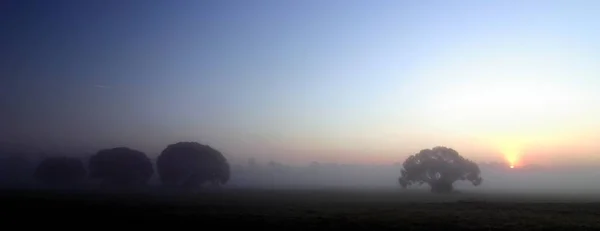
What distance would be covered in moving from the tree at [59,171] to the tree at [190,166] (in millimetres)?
31634

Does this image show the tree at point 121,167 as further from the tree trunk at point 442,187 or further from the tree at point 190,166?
the tree trunk at point 442,187

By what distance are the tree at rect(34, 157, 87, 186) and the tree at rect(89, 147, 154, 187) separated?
13946mm

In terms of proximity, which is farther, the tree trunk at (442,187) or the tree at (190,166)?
the tree at (190,166)

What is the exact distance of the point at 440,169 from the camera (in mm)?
121812

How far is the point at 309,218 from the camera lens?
120 feet

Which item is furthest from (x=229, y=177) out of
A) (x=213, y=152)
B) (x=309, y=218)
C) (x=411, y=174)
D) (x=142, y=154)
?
(x=309, y=218)

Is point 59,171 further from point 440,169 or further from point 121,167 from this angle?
point 440,169

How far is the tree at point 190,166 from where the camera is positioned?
419ft

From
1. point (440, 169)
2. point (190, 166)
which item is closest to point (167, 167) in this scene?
point (190, 166)

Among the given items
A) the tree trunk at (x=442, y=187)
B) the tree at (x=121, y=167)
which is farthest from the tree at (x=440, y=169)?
the tree at (x=121, y=167)

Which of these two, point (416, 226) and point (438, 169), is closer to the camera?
point (416, 226)

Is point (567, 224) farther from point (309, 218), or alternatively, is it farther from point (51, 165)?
point (51, 165)

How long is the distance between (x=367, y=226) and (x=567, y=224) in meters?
14.4

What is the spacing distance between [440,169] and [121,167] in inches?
3295
